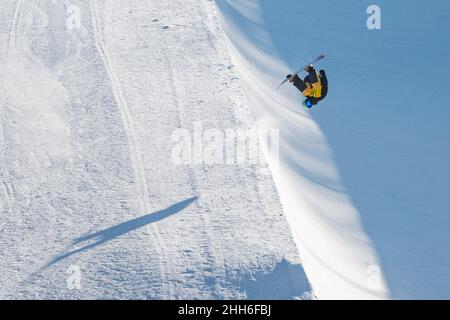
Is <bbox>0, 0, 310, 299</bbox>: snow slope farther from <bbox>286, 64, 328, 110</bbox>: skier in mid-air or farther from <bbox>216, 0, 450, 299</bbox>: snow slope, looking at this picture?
<bbox>286, 64, 328, 110</bbox>: skier in mid-air

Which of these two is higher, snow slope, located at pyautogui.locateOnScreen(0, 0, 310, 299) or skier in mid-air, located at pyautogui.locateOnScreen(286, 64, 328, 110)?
skier in mid-air, located at pyautogui.locateOnScreen(286, 64, 328, 110)

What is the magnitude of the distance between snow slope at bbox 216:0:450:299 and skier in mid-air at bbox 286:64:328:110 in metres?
1.81

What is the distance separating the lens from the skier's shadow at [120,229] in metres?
12.2

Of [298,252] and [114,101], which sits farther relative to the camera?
[114,101]

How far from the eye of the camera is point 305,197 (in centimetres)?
1435

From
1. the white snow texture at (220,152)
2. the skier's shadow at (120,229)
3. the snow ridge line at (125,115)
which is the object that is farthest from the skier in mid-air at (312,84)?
the snow ridge line at (125,115)

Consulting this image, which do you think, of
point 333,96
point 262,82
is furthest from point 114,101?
point 333,96

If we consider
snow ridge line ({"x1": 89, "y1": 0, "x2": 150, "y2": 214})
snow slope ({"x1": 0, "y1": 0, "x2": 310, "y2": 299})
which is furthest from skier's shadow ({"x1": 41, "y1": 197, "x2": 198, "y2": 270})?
snow ridge line ({"x1": 89, "y1": 0, "x2": 150, "y2": 214})

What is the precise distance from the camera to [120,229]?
12594mm

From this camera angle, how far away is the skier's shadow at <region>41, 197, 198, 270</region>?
39.9 feet

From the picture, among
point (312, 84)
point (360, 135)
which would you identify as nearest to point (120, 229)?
point (312, 84)

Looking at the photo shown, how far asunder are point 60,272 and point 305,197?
4511 mm

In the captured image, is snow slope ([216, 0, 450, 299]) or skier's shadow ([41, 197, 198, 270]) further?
snow slope ([216, 0, 450, 299])
